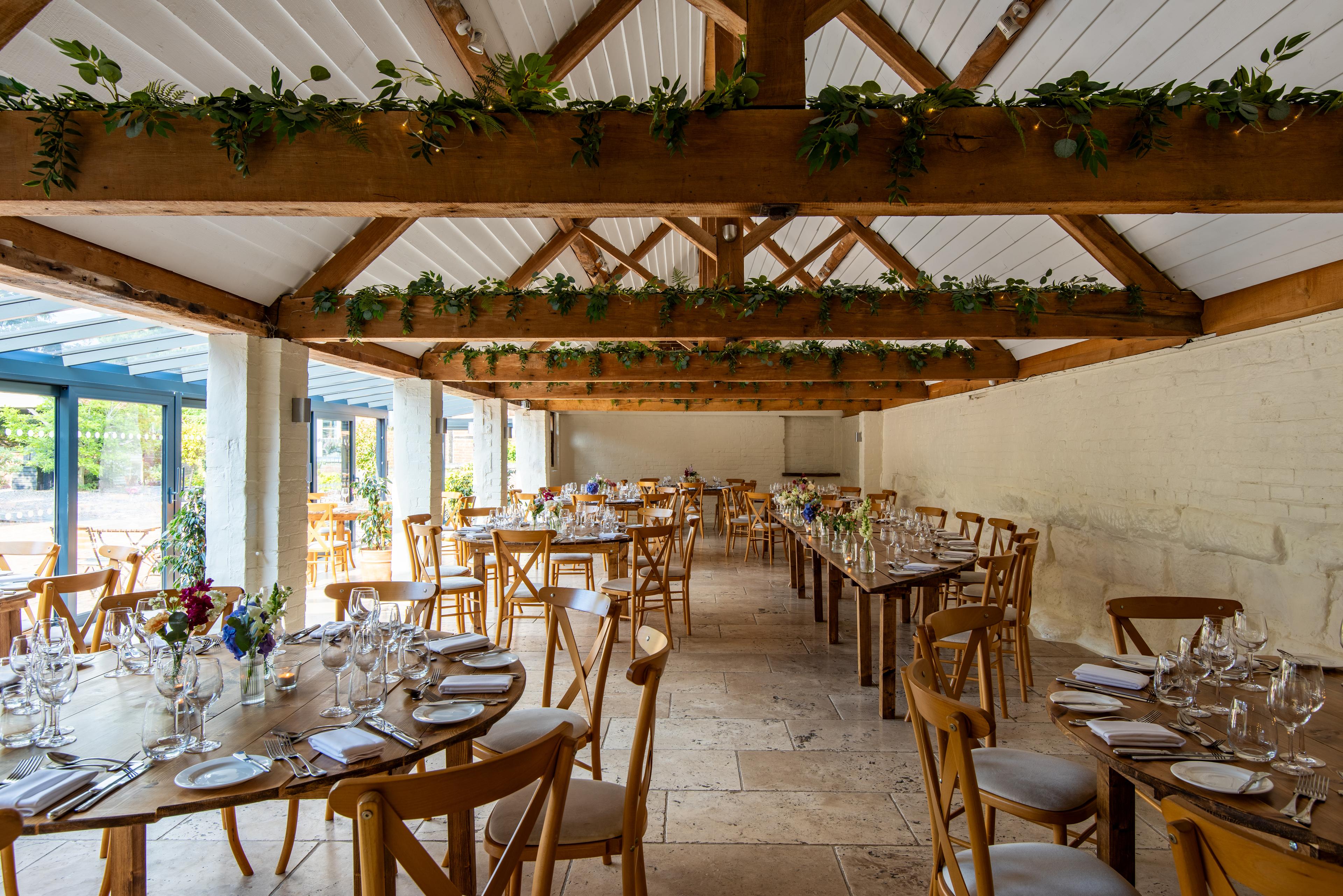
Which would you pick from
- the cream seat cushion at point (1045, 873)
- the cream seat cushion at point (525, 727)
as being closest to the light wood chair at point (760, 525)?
the cream seat cushion at point (525, 727)

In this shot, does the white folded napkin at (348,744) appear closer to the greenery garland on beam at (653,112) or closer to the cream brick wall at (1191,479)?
the greenery garland on beam at (653,112)

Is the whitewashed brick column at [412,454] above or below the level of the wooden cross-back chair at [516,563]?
above

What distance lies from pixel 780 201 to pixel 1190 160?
137cm

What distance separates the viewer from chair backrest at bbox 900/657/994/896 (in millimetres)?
1591

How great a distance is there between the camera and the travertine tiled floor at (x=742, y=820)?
2363 millimetres

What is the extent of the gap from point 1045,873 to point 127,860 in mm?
2410

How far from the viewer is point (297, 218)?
4.02 metres

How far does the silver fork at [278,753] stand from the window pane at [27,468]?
4463 mm

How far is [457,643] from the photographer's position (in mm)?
2527

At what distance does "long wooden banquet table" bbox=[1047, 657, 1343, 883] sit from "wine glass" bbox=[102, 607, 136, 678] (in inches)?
110

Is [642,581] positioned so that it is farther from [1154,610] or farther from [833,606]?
[1154,610]

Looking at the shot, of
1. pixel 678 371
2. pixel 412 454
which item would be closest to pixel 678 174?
pixel 678 371

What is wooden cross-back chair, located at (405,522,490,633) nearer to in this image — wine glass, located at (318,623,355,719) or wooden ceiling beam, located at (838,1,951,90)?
wine glass, located at (318,623,355,719)

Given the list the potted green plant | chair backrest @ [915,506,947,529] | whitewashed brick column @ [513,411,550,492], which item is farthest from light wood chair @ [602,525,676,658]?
whitewashed brick column @ [513,411,550,492]
